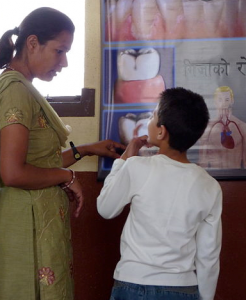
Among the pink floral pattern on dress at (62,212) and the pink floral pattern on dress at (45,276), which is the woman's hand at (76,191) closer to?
the pink floral pattern on dress at (62,212)

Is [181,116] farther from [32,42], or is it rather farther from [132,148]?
[32,42]

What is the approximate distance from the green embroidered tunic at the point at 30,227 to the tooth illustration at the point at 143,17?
729 millimetres

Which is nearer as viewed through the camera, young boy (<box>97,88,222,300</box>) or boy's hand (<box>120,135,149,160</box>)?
young boy (<box>97,88,222,300</box>)

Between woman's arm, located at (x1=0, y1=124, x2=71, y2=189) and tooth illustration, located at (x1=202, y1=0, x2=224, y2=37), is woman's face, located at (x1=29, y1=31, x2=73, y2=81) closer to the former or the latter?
woman's arm, located at (x1=0, y1=124, x2=71, y2=189)

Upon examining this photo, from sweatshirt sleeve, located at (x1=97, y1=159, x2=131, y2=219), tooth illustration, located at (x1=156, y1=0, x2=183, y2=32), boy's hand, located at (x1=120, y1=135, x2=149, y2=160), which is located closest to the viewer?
sweatshirt sleeve, located at (x1=97, y1=159, x2=131, y2=219)

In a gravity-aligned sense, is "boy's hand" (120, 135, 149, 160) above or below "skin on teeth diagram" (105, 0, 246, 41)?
below

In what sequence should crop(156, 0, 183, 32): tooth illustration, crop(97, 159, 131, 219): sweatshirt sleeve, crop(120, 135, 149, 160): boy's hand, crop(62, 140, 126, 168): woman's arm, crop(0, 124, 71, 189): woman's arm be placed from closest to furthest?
1. crop(0, 124, 71, 189): woman's arm
2. crop(97, 159, 131, 219): sweatshirt sleeve
3. crop(120, 135, 149, 160): boy's hand
4. crop(62, 140, 126, 168): woman's arm
5. crop(156, 0, 183, 32): tooth illustration

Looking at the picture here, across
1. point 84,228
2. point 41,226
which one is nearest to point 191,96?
point 41,226

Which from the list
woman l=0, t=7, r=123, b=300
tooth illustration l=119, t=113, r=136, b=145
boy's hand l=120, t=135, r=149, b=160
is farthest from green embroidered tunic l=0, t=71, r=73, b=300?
tooth illustration l=119, t=113, r=136, b=145

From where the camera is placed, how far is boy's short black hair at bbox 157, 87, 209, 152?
165 cm

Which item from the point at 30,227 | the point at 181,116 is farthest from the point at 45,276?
the point at 181,116

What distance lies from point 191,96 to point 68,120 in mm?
779

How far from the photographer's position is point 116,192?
165 centimetres

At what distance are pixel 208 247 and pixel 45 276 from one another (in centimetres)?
54
